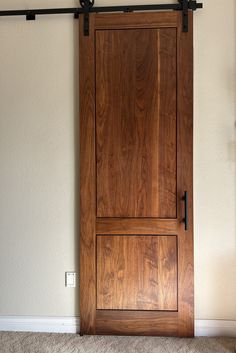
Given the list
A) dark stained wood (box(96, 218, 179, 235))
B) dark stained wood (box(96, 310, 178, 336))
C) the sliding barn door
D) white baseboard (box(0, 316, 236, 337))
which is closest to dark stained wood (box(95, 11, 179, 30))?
the sliding barn door

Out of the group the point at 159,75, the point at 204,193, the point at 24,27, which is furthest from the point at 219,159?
the point at 24,27

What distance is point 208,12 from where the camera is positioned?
2096 millimetres

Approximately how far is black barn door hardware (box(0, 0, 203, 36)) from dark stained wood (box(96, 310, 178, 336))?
1978mm

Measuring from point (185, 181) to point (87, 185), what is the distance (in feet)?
2.24

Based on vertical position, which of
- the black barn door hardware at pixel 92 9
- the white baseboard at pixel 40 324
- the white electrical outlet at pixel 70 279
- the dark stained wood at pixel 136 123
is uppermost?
the black barn door hardware at pixel 92 9

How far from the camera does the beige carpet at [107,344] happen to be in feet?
6.45

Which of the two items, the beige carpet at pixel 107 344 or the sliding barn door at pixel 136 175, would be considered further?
the sliding barn door at pixel 136 175

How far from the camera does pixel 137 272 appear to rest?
211 cm

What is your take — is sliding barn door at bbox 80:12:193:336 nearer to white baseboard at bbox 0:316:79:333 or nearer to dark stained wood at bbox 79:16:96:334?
dark stained wood at bbox 79:16:96:334

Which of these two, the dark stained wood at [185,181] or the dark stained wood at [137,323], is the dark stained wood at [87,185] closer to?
the dark stained wood at [137,323]

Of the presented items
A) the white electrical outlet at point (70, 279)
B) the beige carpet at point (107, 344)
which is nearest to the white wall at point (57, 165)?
the white electrical outlet at point (70, 279)

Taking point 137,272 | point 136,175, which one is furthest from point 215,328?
point 136,175

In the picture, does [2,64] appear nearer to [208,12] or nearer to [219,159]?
[208,12]

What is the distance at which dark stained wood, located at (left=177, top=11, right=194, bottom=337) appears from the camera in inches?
81.3
